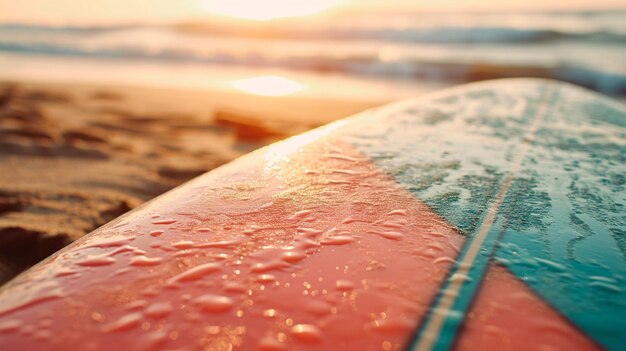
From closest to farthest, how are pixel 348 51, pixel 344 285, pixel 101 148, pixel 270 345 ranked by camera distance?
1. pixel 270 345
2. pixel 344 285
3. pixel 101 148
4. pixel 348 51

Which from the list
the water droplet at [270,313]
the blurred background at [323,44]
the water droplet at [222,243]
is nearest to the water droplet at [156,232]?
the water droplet at [222,243]

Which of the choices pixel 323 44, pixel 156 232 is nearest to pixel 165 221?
pixel 156 232

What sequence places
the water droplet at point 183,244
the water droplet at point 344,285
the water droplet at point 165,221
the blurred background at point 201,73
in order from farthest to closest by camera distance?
the blurred background at point 201,73 → the water droplet at point 165,221 → the water droplet at point 183,244 → the water droplet at point 344,285

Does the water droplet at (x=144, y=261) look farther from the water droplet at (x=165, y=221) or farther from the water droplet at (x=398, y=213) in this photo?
the water droplet at (x=398, y=213)

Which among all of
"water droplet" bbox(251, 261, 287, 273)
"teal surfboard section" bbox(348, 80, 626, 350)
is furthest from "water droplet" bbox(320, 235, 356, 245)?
"teal surfboard section" bbox(348, 80, 626, 350)

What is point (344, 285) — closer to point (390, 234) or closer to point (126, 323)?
point (390, 234)

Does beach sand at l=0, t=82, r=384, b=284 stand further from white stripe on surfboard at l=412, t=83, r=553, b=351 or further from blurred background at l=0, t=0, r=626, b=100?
blurred background at l=0, t=0, r=626, b=100

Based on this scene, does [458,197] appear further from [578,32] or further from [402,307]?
[578,32]
